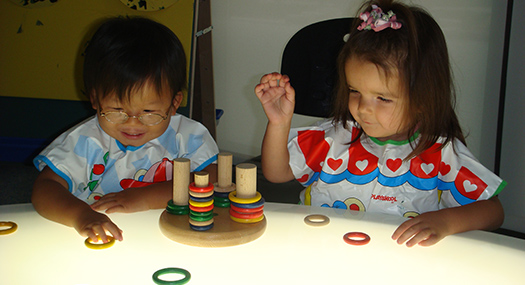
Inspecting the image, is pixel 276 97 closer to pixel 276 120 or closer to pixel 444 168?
pixel 276 120

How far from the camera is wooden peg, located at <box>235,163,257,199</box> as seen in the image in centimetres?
77

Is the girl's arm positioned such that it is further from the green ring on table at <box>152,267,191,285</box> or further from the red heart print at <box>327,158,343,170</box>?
the green ring on table at <box>152,267,191,285</box>

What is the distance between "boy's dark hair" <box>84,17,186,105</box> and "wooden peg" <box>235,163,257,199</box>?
45cm

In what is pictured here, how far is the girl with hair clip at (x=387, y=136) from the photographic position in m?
1.07

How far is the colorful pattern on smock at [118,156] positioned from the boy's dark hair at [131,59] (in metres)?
0.11

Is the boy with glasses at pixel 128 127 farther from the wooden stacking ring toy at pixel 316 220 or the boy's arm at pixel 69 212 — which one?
the wooden stacking ring toy at pixel 316 220

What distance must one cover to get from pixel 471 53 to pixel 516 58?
0.89ft

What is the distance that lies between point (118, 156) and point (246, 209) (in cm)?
59

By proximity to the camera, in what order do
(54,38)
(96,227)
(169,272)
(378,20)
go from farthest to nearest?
(54,38)
(378,20)
(96,227)
(169,272)

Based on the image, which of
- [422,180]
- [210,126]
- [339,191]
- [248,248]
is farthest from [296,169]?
[210,126]

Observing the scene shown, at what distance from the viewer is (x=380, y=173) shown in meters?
1.19

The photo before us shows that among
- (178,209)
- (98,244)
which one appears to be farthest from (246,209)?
(98,244)

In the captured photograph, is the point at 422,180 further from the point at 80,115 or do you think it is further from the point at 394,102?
the point at 80,115

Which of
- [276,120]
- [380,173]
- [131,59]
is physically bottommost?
[380,173]
